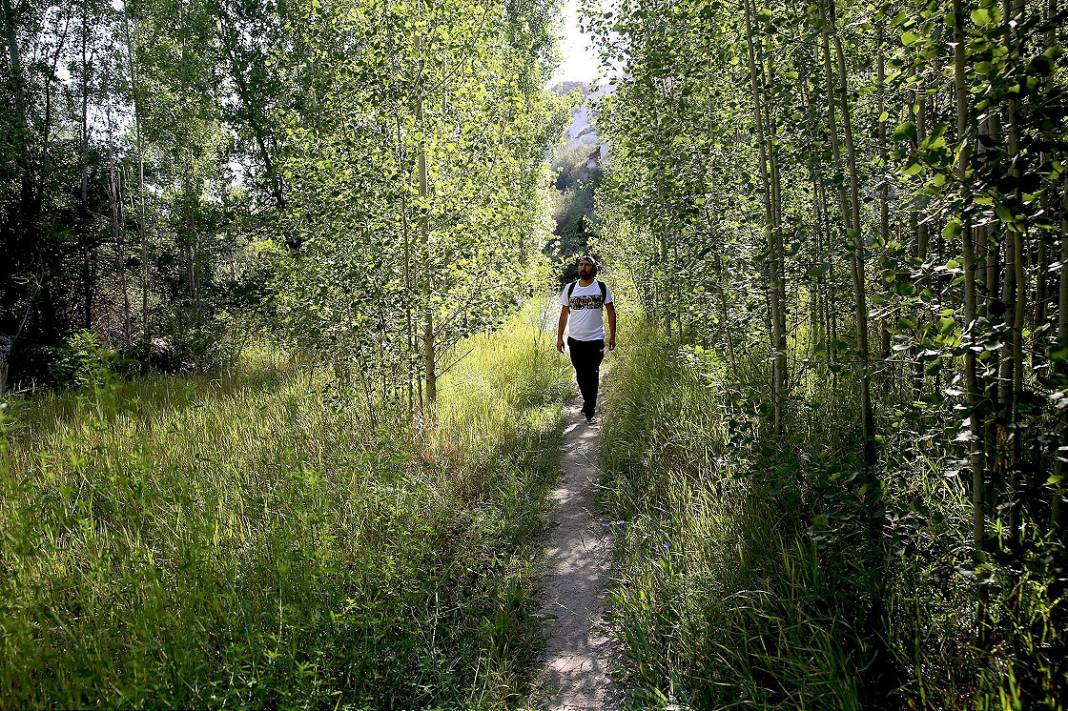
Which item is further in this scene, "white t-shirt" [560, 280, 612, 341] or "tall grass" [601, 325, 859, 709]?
"white t-shirt" [560, 280, 612, 341]

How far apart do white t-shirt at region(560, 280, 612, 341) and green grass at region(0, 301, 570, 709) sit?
187 centimetres

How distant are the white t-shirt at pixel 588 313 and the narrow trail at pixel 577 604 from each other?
2052 mm

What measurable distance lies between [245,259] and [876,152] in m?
16.5

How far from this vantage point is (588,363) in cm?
740

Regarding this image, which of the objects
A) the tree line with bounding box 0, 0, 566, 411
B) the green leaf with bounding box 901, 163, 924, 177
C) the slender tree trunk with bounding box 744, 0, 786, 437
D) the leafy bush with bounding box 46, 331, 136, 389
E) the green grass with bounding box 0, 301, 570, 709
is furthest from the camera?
the tree line with bounding box 0, 0, 566, 411

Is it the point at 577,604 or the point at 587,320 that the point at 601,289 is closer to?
the point at 587,320

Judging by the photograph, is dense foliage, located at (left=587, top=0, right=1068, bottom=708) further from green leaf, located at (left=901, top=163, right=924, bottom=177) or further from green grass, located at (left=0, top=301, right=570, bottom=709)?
green grass, located at (left=0, top=301, right=570, bottom=709)

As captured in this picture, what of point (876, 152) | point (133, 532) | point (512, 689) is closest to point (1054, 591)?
point (512, 689)

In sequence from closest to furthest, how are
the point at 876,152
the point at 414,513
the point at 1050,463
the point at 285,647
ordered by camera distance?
the point at 1050,463
the point at 285,647
the point at 876,152
the point at 414,513

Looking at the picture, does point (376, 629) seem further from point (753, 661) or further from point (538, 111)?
point (538, 111)

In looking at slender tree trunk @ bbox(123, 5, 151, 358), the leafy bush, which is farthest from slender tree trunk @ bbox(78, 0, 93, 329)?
the leafy bush

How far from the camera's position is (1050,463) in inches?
100

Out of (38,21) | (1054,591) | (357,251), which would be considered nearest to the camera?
(1054,591)

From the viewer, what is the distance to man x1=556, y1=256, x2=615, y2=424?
7.26 m
